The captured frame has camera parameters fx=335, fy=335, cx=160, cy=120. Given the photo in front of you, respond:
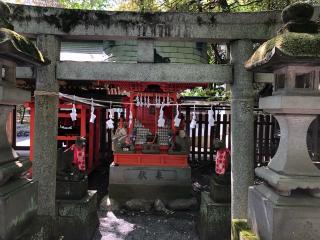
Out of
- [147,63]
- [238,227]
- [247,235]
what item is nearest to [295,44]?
[247,235]

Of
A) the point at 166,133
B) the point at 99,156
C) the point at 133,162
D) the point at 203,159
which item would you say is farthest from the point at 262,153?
the point at 99,156

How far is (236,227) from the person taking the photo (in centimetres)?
421

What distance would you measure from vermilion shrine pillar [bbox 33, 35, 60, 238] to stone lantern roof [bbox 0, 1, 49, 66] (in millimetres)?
1118

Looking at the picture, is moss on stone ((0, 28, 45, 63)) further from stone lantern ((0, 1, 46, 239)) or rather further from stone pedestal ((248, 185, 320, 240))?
stone pedestal ((248, 185, 320, 240))

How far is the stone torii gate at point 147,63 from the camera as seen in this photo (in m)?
5.22

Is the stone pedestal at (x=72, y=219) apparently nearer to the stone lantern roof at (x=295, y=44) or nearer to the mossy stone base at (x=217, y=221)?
the mossy stone base at (x=217, y=221)

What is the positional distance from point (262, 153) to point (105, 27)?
28.7 feet

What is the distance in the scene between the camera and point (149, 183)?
9.96m

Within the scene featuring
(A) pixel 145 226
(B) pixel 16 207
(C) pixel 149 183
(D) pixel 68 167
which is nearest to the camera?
(B) pixel 16 207

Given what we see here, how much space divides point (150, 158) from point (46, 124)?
5.13 m

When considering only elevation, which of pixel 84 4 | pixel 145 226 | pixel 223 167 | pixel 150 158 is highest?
pixel 84 4

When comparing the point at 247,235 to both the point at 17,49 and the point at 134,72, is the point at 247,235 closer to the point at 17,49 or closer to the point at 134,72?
the point at 134,72

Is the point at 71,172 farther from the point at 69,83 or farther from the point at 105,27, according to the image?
the point at 69,83

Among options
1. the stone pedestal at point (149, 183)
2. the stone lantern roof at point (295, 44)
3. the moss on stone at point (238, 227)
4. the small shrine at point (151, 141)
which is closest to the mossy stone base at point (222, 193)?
the moss on stone at point (238, 227)
